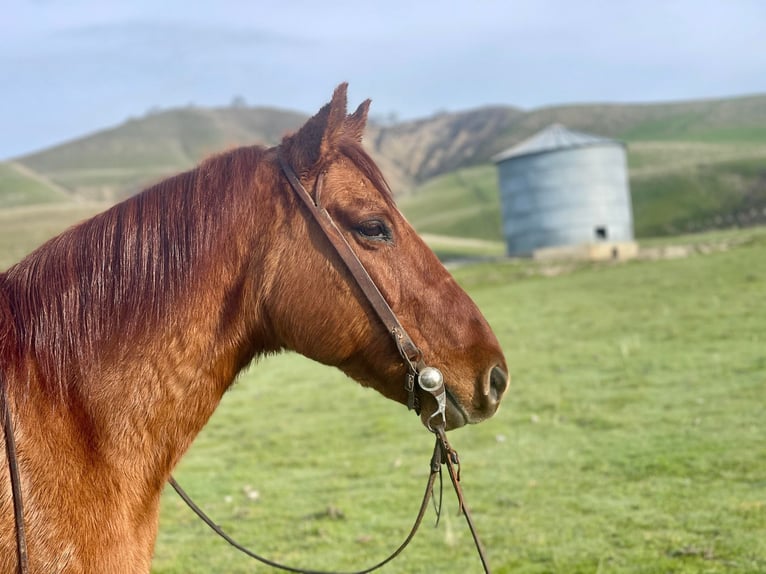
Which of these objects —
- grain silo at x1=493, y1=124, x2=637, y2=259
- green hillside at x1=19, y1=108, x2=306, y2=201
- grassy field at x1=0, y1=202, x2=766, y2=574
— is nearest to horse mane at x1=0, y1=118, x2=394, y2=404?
grassy field at x1=0, y1=202, x2=766, y2=574

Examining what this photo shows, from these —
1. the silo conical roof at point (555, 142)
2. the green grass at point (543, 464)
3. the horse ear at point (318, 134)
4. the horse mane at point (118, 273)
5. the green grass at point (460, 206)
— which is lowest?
the green grass at point (460, 206)

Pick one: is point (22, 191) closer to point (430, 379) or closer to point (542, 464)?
point (542, 464)

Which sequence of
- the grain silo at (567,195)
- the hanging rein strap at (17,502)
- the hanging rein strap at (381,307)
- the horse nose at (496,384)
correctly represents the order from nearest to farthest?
the hanging rein strap at (17,502)
the hanging rein strap at (381,307)
the horse nose at (496,384)
the grain silo at (567,195)

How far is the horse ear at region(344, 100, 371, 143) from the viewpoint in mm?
2789

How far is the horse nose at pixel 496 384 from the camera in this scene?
8.85 ft

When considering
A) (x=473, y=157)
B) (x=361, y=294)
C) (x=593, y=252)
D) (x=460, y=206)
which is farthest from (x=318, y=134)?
(x=473, y=157)

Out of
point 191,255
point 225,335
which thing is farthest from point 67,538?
point 191,255

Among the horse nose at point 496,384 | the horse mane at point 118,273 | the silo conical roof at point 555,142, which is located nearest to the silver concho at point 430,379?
the horse nose at point 496,384

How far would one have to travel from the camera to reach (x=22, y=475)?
2.23m

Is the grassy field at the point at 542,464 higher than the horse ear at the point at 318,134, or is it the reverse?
the horse ear at the point at 318,134

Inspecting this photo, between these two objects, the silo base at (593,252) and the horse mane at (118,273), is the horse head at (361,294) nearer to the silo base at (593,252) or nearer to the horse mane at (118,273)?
the horse mane at (118,273)

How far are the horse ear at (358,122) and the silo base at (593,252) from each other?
29.1m

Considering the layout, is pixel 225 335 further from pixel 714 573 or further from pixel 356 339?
pixel 714 573

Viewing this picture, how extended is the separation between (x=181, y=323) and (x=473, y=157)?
139894 millimetres
